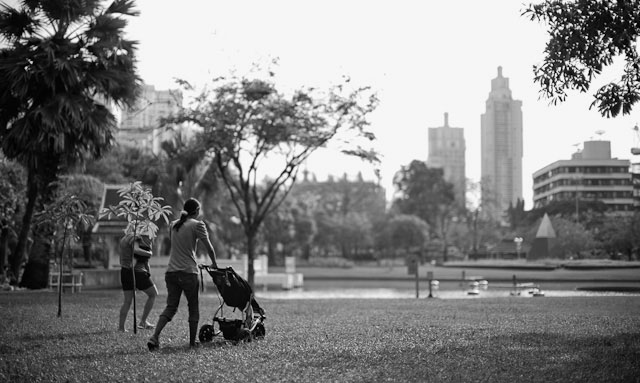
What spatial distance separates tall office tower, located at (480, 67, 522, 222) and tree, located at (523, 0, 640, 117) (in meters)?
104

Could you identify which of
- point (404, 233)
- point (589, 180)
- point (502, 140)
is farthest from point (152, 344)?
point (502, 140)

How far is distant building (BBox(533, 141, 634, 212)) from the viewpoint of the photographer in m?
50.7

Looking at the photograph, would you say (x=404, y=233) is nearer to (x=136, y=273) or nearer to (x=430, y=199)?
(x=430, y=199)

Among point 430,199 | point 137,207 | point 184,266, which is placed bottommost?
point 184,266

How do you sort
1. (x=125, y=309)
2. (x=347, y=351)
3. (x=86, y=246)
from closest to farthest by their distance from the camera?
1. (x=347, y=351)
2. (x=125, y=309)
3. (x=86, y=246)

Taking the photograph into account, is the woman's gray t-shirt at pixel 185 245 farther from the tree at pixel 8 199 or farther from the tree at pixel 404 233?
the tree at pixel 404 233

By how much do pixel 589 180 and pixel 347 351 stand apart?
199 ft

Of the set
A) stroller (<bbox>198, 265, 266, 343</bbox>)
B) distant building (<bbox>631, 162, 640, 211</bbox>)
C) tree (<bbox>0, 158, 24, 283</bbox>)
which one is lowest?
stroller (<bbox>198, 265, 266, 343</bbox>)

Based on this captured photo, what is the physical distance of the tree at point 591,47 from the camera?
11.7 m

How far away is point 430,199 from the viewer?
284ft

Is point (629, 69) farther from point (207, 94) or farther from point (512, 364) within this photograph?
point (207, 94)

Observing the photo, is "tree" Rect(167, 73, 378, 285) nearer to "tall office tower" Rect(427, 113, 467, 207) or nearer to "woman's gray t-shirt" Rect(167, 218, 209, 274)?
"woman's gray t-shirt" Rect(167, 218, 209, 274)

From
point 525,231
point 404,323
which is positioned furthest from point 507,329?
point 525,231

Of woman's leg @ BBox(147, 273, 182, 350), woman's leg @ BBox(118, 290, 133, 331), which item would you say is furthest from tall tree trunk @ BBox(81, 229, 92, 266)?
woman's leg @ BBox(147, 273, 182, 350)
